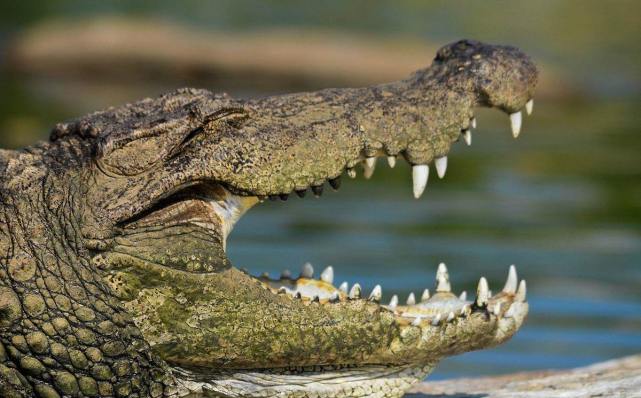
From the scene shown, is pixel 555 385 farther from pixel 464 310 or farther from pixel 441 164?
pixel 441 164

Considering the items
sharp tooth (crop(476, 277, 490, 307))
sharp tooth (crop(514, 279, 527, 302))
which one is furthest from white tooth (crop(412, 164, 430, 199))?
sharp tooth (crop(514, 279, 527, 302))

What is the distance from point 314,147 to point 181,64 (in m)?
18.5

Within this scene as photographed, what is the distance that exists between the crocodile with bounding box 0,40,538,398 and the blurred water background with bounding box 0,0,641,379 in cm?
298

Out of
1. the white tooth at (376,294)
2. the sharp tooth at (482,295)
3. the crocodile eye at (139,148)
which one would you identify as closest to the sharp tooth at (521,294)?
the sharp tooth at (482,295)

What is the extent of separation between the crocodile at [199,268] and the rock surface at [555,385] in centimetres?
45

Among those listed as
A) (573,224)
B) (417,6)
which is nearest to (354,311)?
(573,224)

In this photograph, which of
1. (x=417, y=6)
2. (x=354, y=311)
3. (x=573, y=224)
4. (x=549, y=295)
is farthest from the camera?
(x=417, y=6)

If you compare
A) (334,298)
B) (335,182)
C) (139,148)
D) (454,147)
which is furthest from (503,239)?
(139,148)

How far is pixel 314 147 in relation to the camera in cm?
446

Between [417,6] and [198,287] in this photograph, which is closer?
[198,287]

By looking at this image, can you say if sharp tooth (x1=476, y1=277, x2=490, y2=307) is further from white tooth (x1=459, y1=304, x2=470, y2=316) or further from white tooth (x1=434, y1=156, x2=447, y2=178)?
white tooth (x1=434, y1=156, x2=447, y2=178)

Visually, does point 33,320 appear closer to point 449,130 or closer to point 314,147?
point 314,147

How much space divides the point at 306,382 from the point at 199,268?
54 cm

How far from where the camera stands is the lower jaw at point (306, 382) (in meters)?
4.35
